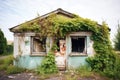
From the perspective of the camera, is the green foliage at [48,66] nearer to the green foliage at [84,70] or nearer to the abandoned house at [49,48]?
the abandoned house at [49,48]

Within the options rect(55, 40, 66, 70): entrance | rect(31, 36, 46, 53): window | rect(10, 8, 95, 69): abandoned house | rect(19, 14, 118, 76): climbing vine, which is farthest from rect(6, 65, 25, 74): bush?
rect(19, 14, 118, 76): climbing vine

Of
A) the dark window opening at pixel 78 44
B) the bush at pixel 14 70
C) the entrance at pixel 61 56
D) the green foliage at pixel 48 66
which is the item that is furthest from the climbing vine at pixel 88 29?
the bush at pixel 14 70

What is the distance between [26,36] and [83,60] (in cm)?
501

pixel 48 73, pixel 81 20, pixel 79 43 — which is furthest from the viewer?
pixel 79 43

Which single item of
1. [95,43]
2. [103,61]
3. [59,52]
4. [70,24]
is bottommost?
[103,61]

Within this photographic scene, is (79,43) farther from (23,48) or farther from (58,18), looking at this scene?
(23,48)

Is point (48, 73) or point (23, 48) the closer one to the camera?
point (48, 73)

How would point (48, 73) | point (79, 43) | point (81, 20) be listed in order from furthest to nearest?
1. point (79, 43)
2. point (81, 20)
3. point (48, 73)

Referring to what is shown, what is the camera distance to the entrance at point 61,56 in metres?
10.6

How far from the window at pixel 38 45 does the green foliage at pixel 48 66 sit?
1.04m

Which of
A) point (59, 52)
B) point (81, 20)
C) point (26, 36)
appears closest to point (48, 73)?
point (59, 52)

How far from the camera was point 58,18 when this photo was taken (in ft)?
35.0

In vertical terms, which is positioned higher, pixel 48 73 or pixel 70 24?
pixel 70 24

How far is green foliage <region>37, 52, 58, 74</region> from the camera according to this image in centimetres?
986
